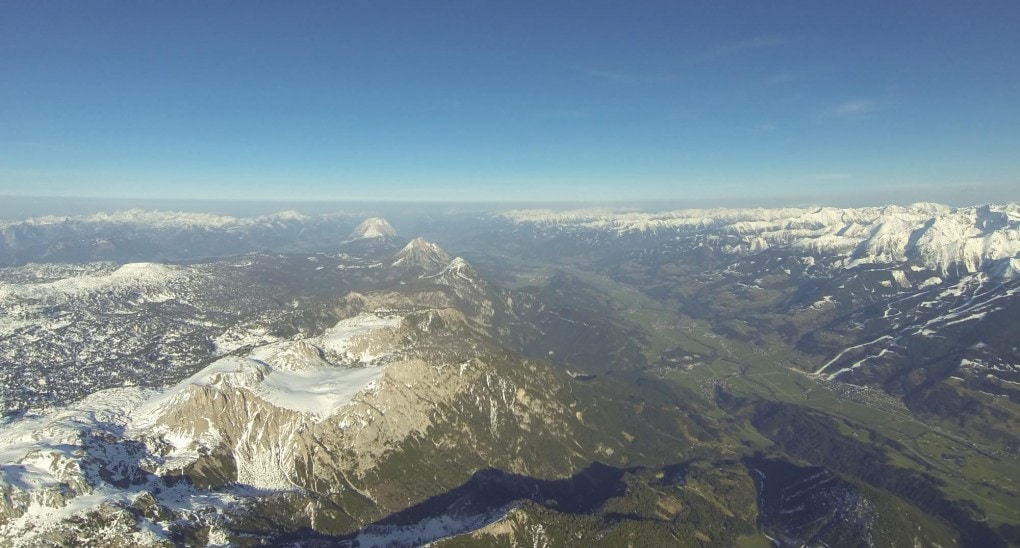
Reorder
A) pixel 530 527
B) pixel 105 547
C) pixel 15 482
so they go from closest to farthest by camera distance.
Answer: pixel 105 547, pixel 15 482, pixel 530 527

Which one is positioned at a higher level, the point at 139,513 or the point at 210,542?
the point at 139,513

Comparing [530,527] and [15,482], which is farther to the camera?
[530,527]

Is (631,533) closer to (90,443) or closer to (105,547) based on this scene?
(105,547)

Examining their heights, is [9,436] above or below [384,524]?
above

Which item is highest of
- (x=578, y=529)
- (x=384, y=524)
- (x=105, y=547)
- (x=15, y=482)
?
(x=15, y=482)

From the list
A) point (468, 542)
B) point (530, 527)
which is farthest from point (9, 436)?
point (530, 527)

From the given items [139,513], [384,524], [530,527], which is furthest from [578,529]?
[139,513]

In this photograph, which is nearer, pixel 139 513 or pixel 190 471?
pixel 139 513

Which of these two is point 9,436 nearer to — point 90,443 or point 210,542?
point 90,443

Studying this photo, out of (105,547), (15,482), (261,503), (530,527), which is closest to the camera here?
(105,547)
